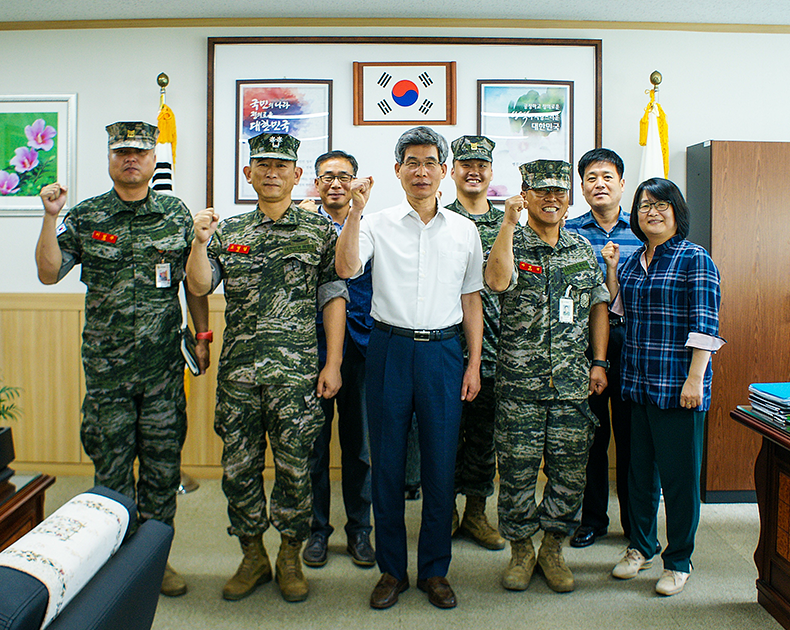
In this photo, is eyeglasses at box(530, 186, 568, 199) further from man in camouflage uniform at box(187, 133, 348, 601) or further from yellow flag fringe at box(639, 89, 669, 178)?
yellow flag fringe at box(639, 89, 669, 178)

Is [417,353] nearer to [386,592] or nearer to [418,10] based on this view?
[386,592]

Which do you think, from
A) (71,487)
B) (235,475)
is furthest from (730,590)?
(71,487)

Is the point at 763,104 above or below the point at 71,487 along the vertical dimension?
above

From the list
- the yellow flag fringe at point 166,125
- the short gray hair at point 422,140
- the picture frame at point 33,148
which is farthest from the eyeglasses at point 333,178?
the picture frame at point 33,148

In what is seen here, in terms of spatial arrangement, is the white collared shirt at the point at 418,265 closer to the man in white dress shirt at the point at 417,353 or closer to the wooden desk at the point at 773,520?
the man in white dress shirt at the point at 417,353

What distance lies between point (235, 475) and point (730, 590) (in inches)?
80.2

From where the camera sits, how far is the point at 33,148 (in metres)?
3.30

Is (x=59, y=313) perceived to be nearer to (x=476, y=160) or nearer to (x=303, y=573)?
(x=303, y=573)

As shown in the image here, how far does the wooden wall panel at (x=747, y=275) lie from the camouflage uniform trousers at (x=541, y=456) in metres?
1.40

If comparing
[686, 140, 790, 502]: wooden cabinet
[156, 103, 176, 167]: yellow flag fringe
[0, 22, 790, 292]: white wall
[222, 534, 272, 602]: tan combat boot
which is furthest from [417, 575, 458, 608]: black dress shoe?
[156, 103, 176, 167]: yellow flag fringe

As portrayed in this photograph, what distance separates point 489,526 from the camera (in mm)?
2547

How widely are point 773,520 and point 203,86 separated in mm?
3631

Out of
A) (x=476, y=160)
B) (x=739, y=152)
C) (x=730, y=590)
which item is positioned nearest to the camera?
(x=730, y=590)

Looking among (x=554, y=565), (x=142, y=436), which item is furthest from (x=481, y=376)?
(x=142, y=436)
